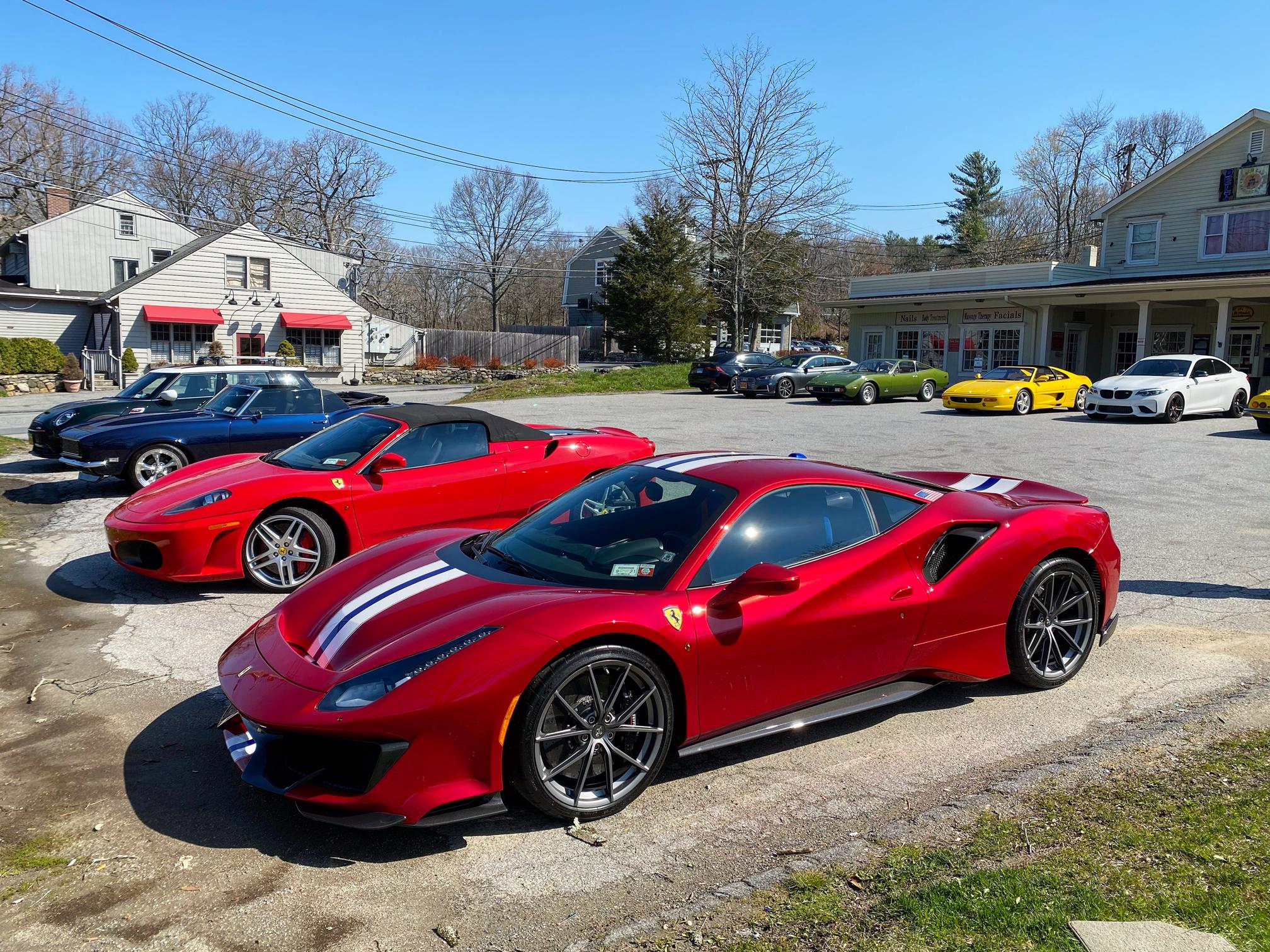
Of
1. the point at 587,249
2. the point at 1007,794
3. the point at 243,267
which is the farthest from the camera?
the point at 587,249

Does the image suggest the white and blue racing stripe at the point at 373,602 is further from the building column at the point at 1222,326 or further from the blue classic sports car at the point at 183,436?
the building column at the point at 1222,326

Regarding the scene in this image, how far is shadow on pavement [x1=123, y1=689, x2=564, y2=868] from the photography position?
3.42 m

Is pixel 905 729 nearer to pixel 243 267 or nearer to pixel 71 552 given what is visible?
pixel 71 552

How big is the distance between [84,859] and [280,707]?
2.78 feet

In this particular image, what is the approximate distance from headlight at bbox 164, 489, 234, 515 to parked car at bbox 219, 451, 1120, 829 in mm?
2594

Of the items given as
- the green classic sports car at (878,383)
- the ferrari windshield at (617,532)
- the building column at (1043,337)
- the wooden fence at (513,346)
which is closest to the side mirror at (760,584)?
the ferrari windshield at (617,532)

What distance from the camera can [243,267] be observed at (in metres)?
40.2

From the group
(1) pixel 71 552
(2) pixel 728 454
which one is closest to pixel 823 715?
(2) pixel 728 454

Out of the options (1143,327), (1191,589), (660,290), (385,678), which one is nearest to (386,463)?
(385,678)

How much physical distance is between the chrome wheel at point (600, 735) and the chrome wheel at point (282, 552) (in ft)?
13.1

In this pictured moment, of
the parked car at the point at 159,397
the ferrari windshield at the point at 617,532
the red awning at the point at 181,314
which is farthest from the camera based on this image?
the red awning at the point at 181,314

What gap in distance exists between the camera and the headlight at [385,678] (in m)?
3.34

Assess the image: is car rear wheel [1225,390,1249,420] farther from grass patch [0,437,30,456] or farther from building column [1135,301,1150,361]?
grass patch [0,437,30,456]

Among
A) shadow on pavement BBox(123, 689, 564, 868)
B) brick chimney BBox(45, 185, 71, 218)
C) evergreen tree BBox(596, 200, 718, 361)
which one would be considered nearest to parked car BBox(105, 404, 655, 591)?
shadow on pavement BBox(123, 689, 564, 868)
